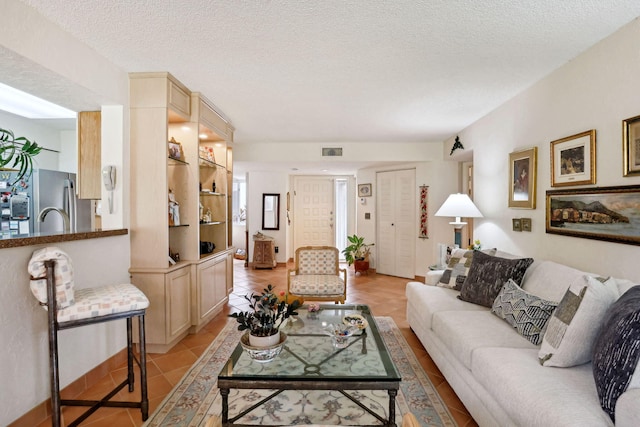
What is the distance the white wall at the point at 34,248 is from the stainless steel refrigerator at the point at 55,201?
68.0 inches

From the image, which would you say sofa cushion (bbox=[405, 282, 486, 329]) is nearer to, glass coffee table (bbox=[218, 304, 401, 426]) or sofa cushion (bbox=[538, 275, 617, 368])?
glass coffee table (bbox=[218, 304, 401, 426])

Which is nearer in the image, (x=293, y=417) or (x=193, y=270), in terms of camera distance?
(x=293, y=417)

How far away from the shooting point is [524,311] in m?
1.99

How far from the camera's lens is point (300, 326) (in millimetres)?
2340

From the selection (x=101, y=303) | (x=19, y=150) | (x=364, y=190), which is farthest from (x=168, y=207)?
(x=364, y=190)

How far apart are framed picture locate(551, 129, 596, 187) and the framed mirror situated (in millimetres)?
A: 5305

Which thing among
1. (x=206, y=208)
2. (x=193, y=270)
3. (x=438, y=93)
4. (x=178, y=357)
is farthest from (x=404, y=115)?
(x=178, y=357)

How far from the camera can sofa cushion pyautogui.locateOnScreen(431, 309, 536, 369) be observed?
6.05 feet

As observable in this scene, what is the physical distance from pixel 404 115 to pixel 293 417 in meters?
3.27

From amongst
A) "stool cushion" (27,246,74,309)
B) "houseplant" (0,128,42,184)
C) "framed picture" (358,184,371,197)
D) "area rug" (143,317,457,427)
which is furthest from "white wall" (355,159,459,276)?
"houseplant" (0,128,42,184)

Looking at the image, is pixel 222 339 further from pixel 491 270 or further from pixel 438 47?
pixel 438 47

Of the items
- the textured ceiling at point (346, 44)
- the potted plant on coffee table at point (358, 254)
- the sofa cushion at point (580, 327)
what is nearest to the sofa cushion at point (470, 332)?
the sofa cushion at point (580, 327)

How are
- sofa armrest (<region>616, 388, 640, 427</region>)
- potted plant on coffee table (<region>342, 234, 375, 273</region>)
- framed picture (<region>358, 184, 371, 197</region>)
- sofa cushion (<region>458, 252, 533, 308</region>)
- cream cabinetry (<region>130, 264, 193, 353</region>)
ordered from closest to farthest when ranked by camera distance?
sofa armrest (<region>616, 388, 640, 427</region>)
sofa cushion (<region>458, 252, 533, 308</region>)
cream cabinetry (<region>130, 264, 193, 353</region>)
potted plant on coffee table (<region>342, 234, 375, 273</region>)
framed picture (<region>358, 184, 371, 197</region>)

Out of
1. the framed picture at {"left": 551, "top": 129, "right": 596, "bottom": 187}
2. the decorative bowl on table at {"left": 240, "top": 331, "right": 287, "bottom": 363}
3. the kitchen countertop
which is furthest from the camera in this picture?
the framed picture at {"left": 551, "top": 129, "right": 596, "bottom": 187}
